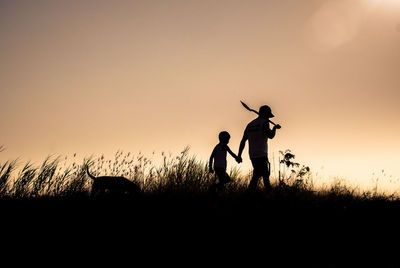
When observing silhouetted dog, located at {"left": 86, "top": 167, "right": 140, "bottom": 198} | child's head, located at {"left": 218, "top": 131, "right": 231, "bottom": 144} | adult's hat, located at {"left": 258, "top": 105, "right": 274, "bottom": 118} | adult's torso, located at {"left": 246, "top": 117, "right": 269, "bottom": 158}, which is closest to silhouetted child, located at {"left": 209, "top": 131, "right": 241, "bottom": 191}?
child's head, located at {"left": 218, "top": 131, "right": 231, "bottom": 144}

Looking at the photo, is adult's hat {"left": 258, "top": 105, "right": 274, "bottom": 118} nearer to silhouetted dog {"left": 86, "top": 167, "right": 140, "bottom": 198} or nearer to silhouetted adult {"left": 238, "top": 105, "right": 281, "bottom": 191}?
silhouetted adult {"left": 238, "top": 105, "right": 281, "bottom": 191}

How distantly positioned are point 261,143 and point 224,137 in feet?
4.55

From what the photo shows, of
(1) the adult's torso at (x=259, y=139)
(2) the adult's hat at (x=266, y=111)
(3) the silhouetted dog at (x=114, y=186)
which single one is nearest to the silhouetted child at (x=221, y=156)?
(1) the adult's torso at (x=259, y=139)

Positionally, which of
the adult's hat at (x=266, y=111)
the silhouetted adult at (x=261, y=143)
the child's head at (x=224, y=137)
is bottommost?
the silhouetted adult at (x=261, y=143)

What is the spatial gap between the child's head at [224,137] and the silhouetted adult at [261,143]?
113cm

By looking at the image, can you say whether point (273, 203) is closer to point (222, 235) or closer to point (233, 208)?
point (233, 208)

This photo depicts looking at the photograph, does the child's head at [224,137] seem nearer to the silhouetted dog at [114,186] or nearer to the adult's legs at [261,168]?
the adult's legs at [261,168]

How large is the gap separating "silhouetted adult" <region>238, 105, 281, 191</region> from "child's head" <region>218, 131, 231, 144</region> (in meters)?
1.13

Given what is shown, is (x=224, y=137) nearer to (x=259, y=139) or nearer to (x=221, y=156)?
(x=221, y=156)

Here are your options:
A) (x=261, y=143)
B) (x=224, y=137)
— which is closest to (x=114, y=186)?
→ (x=224, y=137)

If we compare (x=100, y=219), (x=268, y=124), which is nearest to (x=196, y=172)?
(x=268, y=124)

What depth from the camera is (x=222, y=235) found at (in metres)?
4.13

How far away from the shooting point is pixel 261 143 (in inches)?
248

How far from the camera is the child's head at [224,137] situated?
754 cm
